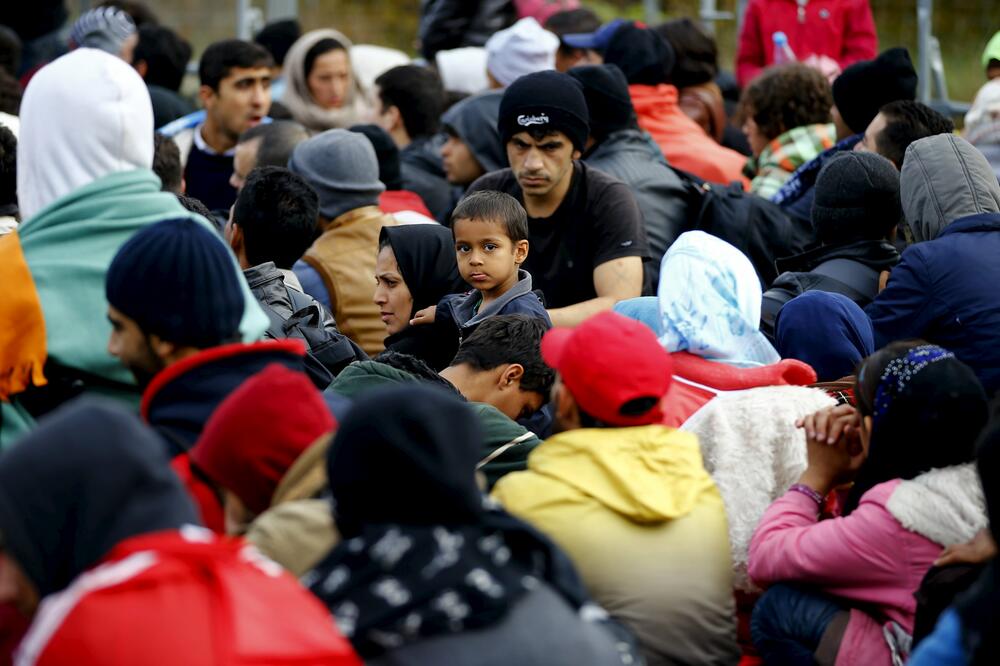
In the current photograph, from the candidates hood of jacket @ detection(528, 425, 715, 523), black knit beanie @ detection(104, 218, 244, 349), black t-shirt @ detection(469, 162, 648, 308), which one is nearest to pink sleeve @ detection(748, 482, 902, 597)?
hood of jacket @ detection(528, 425, 715, 523)

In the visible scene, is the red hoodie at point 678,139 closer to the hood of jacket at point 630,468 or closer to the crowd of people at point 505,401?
the crowd of people at point 505,401

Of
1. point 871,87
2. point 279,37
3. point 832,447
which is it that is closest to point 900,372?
point 832,447

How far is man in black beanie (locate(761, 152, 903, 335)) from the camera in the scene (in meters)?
5.40

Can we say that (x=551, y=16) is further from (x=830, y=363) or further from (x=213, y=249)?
(x=213, y=249)

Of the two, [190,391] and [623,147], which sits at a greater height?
[190,391]

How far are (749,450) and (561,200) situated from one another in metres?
2.21

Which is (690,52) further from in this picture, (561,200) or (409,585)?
(409,585)

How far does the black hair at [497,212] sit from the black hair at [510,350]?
648 mm

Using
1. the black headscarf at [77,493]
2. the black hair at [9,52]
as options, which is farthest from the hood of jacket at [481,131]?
the black headscarf at [77,493]

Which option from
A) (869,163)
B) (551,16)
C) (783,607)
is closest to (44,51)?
(551,16)

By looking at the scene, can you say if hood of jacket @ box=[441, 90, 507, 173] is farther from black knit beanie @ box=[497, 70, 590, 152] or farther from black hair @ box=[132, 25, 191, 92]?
black hair @ box=[132, 25, 191, 92]

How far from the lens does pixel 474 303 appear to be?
5.27 meters

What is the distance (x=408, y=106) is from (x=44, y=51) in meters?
3.78

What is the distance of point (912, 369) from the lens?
3568 millimetres
